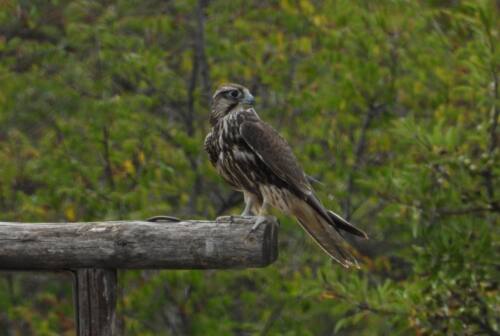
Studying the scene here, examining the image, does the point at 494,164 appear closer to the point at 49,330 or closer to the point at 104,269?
the point at 104,269

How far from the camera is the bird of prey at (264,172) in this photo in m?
4.76

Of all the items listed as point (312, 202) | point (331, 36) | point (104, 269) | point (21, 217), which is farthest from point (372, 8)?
point (104, 269)

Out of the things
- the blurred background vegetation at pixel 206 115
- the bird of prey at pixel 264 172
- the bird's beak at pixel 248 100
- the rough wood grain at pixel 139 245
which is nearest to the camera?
the rough wood grain at pixel 139 245

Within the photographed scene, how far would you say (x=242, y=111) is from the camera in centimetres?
505

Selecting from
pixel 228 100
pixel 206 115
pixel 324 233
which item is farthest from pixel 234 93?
pixel 206 115

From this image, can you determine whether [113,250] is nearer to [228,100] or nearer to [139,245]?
[139,245]

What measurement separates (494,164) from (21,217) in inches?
130

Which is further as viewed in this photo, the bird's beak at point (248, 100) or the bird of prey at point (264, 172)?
the bird's beak at point (248, 100)

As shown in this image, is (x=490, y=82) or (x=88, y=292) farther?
(x=490, y=82)

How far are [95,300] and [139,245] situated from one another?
25 cm

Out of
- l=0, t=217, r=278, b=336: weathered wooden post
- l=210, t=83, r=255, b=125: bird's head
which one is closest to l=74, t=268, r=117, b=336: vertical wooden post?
l=0, t=217, r=278, b=336: weathered wooden post

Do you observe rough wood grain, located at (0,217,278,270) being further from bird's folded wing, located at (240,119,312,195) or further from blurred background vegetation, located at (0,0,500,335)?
blurred background vegetation, located at (0,0,500,335)

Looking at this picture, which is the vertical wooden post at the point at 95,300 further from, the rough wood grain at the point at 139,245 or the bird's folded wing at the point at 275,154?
the bird's folded wing at the point at 275,154

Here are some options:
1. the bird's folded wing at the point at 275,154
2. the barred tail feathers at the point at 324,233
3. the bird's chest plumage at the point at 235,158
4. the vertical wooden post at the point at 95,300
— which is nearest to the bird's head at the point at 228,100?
the bird's chest plumage at the point at 235,158
